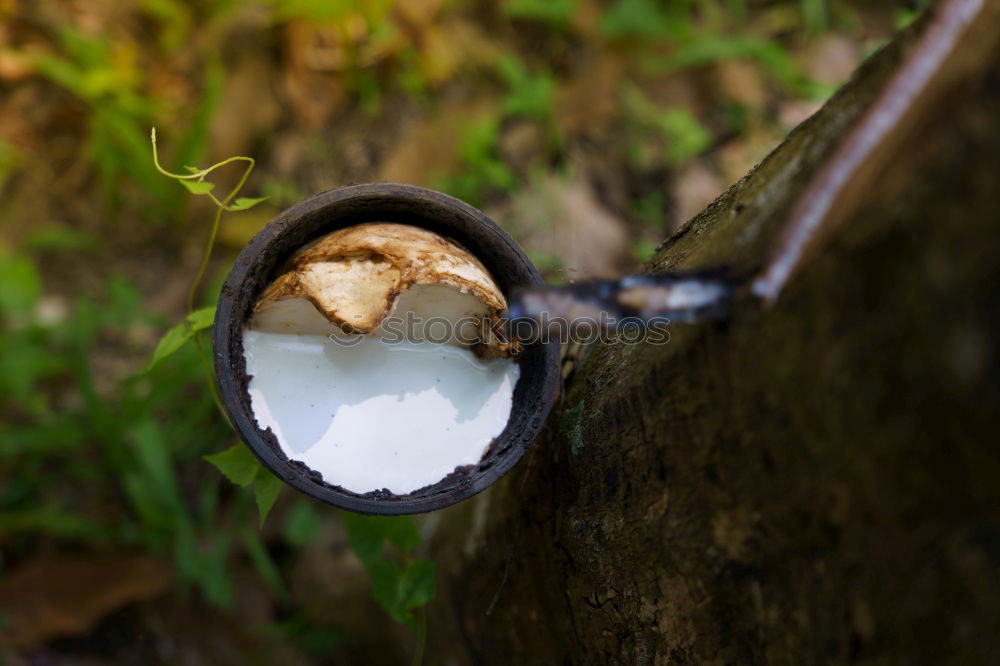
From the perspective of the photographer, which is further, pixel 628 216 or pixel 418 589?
pixel 628 216

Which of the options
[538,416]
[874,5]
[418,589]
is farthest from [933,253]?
[874,5]

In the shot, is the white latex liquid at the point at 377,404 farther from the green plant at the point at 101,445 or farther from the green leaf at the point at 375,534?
the green plant at the point at 101,445

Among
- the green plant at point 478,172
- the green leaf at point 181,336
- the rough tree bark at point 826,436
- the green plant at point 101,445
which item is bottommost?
the rough tree bark at point 826,436

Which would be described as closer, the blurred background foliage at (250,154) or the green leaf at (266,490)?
the green leaf at (266,490)

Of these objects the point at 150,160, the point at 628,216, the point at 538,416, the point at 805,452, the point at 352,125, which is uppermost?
the point at 352,125

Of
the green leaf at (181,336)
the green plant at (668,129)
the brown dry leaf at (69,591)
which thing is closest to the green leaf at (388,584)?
the green leaf at (181,336)

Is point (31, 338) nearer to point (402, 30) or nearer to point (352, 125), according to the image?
point (352, 125)

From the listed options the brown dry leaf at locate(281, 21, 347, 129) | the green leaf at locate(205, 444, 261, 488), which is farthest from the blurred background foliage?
the green leaf at locate(205, 444, 261, 488)
